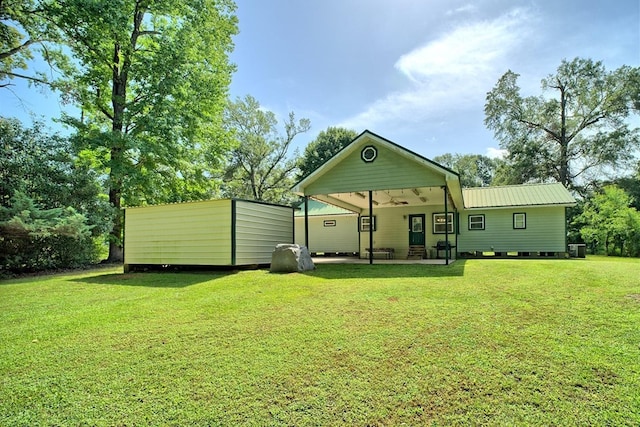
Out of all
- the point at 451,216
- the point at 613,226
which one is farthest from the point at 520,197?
the point at 613,226

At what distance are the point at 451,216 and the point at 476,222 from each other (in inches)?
56.3

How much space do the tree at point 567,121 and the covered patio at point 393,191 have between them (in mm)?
18846

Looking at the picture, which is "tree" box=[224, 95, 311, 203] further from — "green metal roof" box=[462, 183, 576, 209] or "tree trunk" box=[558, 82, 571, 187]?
"tree trunk" box=[558, 82, 571, 187]

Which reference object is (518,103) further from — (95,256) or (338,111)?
(95,256)

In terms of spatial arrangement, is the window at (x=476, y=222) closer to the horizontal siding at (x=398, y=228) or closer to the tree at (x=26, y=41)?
the horizontal siding at (x=398, y=228)

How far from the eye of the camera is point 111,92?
56.1ft

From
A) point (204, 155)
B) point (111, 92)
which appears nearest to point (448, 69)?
point (204, 155)

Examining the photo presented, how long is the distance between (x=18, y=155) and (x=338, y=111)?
19647 mm

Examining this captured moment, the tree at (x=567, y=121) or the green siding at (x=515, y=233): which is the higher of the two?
the tree at (x=567, y=121)

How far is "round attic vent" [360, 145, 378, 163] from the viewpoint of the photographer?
12.0 m

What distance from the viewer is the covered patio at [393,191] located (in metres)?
11.5

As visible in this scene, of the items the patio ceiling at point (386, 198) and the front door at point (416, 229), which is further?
the front door at point (416, 229)

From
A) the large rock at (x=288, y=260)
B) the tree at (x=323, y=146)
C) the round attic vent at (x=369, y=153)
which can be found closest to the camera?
the large rock at (x=288, y=260)

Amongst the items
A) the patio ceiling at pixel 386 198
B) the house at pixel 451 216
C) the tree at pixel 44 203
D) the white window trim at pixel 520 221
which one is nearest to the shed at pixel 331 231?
the house at pixel 451 216
